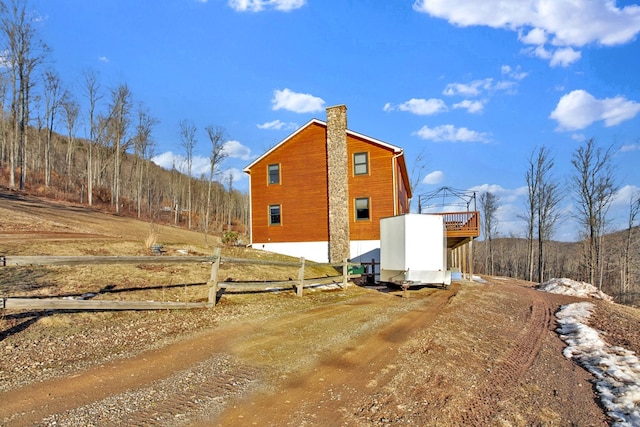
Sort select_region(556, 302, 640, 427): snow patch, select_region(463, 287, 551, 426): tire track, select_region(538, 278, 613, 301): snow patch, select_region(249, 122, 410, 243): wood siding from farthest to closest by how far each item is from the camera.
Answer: select_region(249, 122, 410, 243): wood siding → select_region(538, 278, 613, 301): snow patch → select_region(556, 302, 640, 427): snow patch → select_region(463, 287, 551, 426): tire track

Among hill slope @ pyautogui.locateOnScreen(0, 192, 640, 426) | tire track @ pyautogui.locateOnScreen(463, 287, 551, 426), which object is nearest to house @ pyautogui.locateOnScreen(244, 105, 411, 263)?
tire track @ pyautogui.locateOnScreen(463, 287, 551, 426)

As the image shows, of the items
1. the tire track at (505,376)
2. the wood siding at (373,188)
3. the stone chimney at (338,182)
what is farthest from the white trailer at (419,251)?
the stone chimney at (338,182)

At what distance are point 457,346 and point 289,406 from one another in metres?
4.12

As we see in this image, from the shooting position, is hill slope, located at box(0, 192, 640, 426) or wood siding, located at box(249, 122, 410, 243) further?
wood siding, located at box(249, 122, 410, 243)

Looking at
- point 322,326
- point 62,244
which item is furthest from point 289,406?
point 62,244

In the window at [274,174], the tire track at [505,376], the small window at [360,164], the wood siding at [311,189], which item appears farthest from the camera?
the window at [274,174]

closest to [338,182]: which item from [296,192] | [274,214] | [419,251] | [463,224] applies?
[296,192]

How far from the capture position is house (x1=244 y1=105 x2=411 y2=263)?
2350 centimetres

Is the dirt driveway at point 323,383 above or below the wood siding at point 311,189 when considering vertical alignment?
below

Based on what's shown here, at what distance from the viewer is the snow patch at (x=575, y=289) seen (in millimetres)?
19500

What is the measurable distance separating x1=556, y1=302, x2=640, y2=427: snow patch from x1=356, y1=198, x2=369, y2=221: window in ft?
46.3

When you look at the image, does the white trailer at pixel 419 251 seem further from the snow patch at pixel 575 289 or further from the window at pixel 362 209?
the snow patch at pixel 575 289

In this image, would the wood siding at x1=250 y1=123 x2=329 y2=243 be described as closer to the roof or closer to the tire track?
the roof

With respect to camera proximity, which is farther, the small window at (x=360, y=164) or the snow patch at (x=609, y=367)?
the small window at (x=360, y=164)
